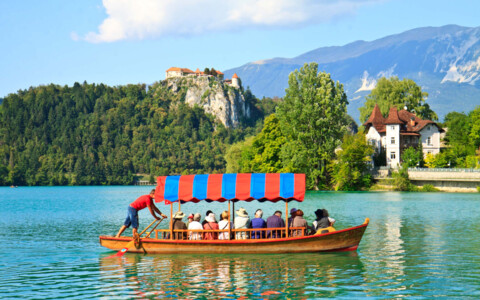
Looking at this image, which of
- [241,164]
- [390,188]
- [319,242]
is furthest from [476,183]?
[319,242]

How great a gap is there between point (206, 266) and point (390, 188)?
236ft

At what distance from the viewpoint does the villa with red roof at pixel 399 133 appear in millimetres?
100875

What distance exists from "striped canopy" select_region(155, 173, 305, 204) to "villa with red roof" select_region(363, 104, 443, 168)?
77.9 m

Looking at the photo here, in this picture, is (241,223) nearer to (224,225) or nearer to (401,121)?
(224,225)

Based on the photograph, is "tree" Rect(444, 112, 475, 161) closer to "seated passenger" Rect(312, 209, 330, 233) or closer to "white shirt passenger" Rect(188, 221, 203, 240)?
"seated passenger" Rect(312, 209, 330, 233)

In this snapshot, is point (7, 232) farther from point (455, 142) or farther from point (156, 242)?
point (455, 142)

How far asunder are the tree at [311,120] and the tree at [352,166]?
2944 millimetres

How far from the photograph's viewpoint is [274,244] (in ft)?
81.6

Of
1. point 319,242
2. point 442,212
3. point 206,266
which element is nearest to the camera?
point 206,266

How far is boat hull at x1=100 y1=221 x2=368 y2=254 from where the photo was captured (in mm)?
24797

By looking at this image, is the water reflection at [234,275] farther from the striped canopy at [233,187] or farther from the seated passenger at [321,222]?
the striped canopy at [233,187]

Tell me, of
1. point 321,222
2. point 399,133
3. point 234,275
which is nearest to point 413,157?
point 399,133

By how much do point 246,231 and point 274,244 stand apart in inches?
53.1

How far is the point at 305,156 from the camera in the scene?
274ft
